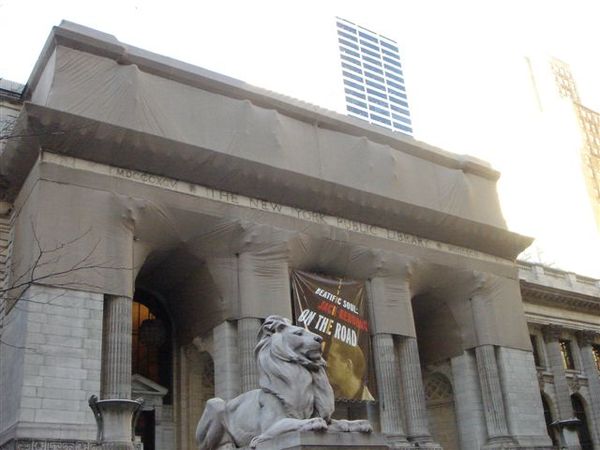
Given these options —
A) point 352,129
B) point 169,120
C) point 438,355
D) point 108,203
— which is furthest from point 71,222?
point 438,355

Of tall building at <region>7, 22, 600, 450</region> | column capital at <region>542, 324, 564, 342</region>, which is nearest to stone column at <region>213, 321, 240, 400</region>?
tall building at <region>7, 22, 600, 450</region>

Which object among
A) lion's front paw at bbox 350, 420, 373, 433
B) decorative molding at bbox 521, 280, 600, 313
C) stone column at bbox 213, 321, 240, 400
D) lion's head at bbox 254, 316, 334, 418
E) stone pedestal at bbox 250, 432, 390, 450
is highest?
decorative molding at bbox 521, 280, 600, 313

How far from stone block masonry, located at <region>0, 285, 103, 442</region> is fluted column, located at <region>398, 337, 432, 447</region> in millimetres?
12697

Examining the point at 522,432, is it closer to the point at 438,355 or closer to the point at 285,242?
the point at 438,355

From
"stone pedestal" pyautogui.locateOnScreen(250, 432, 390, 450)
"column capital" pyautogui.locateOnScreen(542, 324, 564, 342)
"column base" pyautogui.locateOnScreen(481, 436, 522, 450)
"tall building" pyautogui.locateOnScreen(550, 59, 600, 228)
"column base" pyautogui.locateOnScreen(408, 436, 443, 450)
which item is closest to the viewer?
"stone pedestal" pyautogui.locateOnScreen(250, 432, 390, 450)

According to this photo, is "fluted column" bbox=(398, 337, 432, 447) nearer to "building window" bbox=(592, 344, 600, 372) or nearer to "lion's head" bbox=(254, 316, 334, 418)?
"building window" bbox=(592, 344, 600, 372)

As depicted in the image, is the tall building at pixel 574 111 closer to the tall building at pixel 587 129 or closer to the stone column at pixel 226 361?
the tall building at pixel 587 129

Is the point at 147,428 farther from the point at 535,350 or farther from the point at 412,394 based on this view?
the point at 535,350

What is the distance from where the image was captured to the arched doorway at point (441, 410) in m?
34.0

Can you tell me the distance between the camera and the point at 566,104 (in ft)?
334

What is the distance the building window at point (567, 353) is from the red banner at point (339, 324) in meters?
19.2

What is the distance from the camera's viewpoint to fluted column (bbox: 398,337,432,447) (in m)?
28.7

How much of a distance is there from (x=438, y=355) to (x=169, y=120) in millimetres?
16524

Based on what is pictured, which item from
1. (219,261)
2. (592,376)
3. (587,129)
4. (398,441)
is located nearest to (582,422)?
(592,376)
